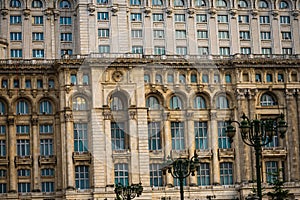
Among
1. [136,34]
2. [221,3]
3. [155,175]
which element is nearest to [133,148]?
[155,175]

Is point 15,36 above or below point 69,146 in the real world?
above

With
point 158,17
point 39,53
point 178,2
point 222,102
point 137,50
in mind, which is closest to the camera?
point 39,53

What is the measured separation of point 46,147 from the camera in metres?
112

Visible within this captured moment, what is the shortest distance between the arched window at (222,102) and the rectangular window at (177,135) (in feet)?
19.6

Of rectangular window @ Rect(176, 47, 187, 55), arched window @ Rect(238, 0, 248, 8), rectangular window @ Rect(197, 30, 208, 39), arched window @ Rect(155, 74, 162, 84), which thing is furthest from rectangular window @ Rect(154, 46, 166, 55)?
arched window @ Rect(238, 0, 248, 8)

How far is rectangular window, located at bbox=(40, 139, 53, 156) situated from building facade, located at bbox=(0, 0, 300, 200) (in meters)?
0.13

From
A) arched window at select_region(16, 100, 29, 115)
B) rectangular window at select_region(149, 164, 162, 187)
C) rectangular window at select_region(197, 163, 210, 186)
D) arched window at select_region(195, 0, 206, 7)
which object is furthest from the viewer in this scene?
arched window at select_region(195, 0, 206, 7)

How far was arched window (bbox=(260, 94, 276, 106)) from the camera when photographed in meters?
116

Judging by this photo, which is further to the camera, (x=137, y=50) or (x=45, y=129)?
(x=137, y=50)

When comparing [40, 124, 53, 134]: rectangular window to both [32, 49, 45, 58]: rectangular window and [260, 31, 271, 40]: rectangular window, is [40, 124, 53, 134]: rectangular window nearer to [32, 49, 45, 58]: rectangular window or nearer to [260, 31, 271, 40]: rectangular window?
[32, 49, 45, 58]: rectangular window

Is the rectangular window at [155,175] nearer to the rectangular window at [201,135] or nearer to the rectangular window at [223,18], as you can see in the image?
the rectangular window at [201,135]

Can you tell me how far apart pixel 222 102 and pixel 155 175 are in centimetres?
1394

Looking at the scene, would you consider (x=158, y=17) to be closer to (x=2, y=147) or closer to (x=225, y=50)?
(x=225, y=50)

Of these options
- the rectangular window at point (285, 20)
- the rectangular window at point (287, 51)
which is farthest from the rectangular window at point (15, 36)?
the rectangular window at point (285, 20)
